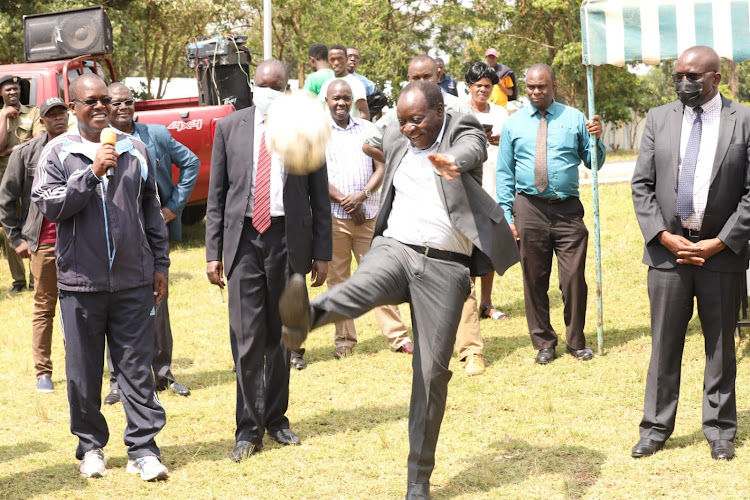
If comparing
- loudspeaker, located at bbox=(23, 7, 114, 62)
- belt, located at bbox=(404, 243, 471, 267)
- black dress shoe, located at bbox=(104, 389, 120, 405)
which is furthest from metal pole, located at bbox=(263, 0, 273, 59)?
belt, located at bbox=(404, 243, 471, 267)

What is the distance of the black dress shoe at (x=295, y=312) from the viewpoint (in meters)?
4.43

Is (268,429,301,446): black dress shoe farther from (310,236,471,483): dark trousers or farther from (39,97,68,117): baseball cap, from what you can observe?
(39,97,68,117): baseball cap

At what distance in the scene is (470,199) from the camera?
4980 millimetres

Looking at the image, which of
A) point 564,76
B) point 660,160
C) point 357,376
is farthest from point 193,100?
point 564,76

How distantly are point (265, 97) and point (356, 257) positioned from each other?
2.87 meters

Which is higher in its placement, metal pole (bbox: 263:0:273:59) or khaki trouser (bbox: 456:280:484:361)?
metal pole (bbox: 263:0:273:59)

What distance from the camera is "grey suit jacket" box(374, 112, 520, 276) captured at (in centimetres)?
491

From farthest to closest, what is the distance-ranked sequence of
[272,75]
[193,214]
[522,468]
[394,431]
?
1. [193,214]
2. [394,431]
3. [272,75]
4. [522,468]

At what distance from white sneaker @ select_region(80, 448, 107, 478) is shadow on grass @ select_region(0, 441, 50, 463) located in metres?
0.72

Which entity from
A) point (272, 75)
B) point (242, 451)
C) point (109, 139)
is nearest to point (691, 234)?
point (272, 75)

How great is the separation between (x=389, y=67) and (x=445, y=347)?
24203 millimetres

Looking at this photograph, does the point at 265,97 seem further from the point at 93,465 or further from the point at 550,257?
the point at 550,257

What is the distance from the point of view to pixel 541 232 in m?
7.87

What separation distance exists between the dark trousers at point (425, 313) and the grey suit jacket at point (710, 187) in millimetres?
1366
